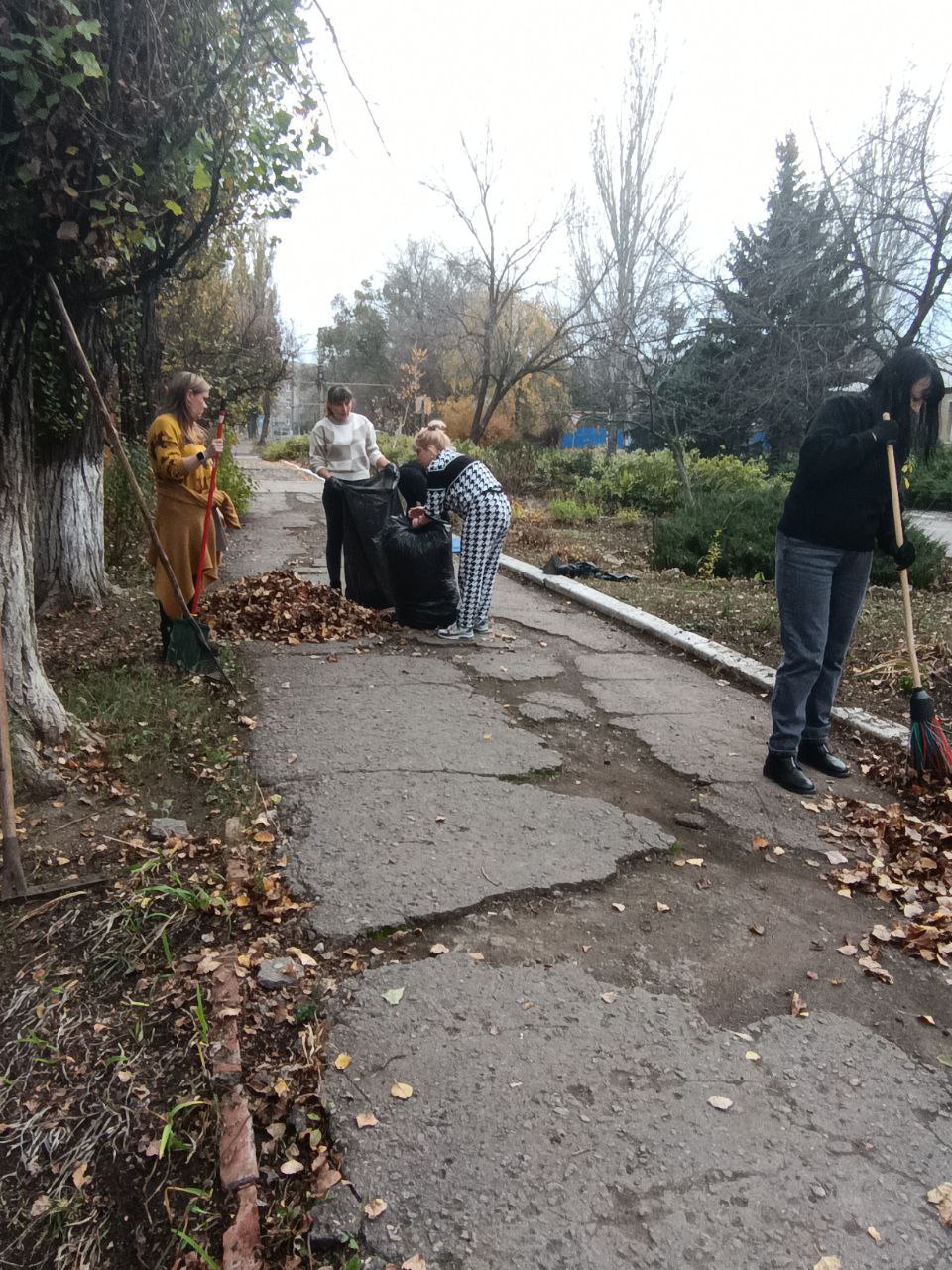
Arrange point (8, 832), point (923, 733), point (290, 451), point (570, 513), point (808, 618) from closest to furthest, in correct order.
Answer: point (8, 832)
point (808, 618)
point (923, 733)
point (570, 513)
point (290, 451)

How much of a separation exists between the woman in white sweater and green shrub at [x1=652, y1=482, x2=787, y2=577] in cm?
424

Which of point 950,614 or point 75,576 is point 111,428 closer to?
point 75,576

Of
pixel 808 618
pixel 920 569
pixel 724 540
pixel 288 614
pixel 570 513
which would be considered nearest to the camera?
pixel 808 618

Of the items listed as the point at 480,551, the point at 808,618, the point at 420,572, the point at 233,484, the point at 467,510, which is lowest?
the point at 420,572

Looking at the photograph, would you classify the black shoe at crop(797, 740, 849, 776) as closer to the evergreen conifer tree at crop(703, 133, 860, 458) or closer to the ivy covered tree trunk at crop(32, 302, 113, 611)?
the ivy covered tree trunk at crop(32, 302, 113, 611)

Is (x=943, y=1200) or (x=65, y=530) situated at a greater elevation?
(x=65, y=530)

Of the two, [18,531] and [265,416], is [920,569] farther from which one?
[265,416]

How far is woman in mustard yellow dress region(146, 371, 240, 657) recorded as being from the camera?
4.87 m

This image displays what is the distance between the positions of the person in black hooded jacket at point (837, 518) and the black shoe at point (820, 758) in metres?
0.30

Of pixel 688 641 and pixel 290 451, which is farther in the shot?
pixel 290 451

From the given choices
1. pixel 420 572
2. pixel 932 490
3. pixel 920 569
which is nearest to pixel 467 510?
pixel 420 572

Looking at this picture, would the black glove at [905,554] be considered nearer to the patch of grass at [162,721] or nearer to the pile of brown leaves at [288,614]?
the patch of grass at [162,721]

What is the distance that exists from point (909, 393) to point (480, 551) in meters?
3.18

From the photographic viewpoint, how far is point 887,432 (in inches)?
150
